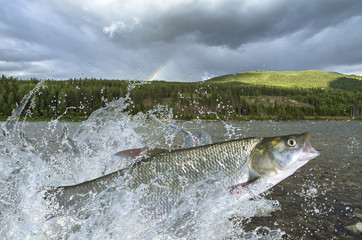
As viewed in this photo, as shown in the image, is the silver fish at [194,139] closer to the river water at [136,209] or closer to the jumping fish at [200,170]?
the river water at [136,209]

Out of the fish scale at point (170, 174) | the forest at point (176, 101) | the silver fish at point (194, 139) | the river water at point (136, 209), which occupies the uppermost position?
the forest at point (176, 101)

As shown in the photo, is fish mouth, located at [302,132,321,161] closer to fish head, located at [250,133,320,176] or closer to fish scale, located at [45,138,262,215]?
fish head, located at [250,133,320,176]

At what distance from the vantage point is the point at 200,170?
141 inches

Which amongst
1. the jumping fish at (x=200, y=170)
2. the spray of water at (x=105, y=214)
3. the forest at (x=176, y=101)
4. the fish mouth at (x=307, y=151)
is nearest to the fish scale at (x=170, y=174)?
the jumping fish at (x=200, y=170)

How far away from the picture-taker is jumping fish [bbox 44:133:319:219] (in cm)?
346

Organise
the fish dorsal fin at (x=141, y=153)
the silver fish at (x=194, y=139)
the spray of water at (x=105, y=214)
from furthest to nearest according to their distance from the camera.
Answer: the silver fish at (x=194, y=139) → the fish dorsal fin at (x=141, y=153) → the spray of water at (x=105, y=214)

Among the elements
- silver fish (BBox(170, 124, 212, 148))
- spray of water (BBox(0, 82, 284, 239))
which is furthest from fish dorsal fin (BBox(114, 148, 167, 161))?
silver fish (BBox(170, 124, 212, 148))

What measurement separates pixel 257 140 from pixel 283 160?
0.48 meters

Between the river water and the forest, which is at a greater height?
the forest

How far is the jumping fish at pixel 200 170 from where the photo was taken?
11.4ft

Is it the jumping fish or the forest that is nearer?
the jumping fish

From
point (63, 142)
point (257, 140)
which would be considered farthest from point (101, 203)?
point (63, 142)

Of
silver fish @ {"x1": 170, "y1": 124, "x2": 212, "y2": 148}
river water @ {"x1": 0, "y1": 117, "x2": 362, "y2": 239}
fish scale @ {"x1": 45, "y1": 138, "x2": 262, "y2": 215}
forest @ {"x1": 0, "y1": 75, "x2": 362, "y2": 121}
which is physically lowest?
river water @ {"x1": 0, "y1": 117, "x2": 362, "y2": 239}

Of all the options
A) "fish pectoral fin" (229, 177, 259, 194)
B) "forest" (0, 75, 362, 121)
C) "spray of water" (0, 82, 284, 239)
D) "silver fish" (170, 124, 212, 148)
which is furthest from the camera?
"forest" (0, 75, 362, 121)
